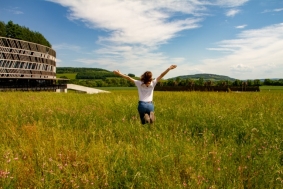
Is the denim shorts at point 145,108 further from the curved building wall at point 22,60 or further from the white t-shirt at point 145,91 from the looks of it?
the curved building wall at point 22,60

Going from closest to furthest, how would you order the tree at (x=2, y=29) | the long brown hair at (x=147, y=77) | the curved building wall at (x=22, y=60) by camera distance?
the long brown hair at (x=147, y=77) < the curved building wall at (x=22, y=60) < the tree at (x=2, y=29)

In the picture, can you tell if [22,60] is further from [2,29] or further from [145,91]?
[145,91]

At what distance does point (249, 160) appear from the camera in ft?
11.4

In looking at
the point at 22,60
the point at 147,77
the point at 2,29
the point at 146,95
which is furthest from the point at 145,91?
the point at 2,29

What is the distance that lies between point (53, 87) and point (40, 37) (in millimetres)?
45103

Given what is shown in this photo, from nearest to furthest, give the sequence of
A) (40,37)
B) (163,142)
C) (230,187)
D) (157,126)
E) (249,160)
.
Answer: (230,187) < (249,160) < (163,142) < (157,126) < (40,37)

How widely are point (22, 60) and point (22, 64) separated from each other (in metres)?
1.52

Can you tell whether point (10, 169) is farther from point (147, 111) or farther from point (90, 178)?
point (147, 111)

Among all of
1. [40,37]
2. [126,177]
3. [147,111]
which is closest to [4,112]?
[147,111]

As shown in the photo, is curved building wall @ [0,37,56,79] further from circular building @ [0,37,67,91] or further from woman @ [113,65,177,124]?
woman @ [113,65,177,124]

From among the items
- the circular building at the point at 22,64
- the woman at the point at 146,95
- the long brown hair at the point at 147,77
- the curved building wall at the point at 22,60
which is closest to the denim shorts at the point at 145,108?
the woman at the point at 146,95

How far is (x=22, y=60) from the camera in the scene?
50719 millimetres

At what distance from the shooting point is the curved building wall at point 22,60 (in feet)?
149

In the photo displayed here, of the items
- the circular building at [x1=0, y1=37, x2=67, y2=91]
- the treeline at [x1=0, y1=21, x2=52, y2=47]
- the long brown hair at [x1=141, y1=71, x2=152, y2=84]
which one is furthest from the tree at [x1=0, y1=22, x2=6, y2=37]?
the long brown hair at [x1=141, y1=71, x2=152, y2=84]
